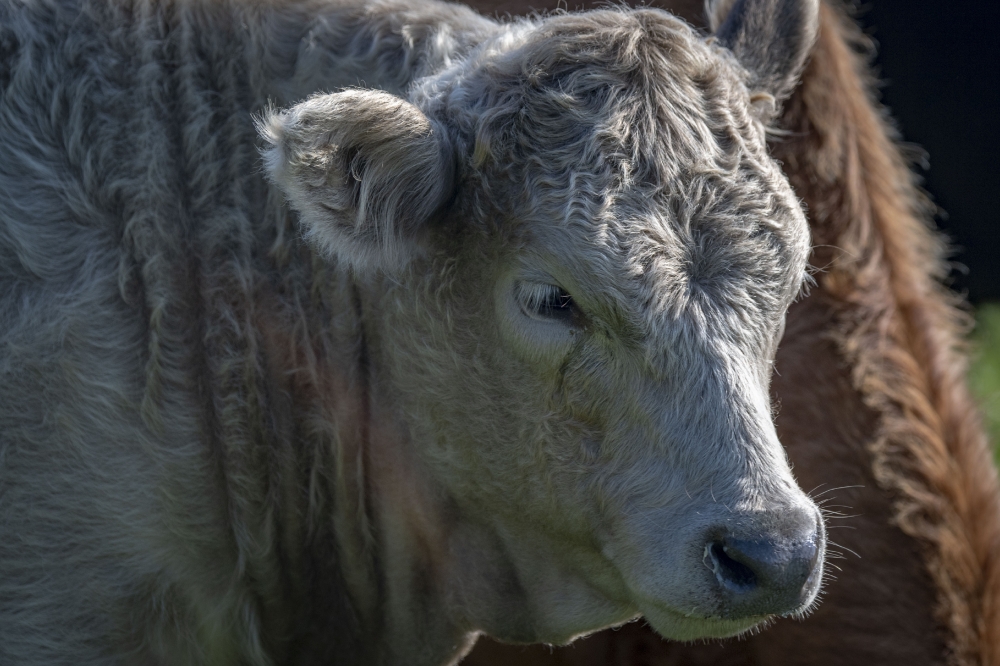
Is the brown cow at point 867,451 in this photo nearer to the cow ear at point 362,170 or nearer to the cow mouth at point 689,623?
the cow mouth at point 689,623

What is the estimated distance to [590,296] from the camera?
8.73 ft

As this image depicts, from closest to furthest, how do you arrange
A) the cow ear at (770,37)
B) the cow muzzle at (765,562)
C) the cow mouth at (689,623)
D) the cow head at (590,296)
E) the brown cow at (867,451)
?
the cow muzzle at (765,562)
the cow head at (590,296)
the cow mouth at (689,623)
the cow ear at (770,37)
the brown cow at (867,451)

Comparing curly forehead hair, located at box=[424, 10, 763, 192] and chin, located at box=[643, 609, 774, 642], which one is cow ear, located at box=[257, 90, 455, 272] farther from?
chin, located at box=[643, 609, 774, 642]

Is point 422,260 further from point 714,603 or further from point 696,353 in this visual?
point 714,603

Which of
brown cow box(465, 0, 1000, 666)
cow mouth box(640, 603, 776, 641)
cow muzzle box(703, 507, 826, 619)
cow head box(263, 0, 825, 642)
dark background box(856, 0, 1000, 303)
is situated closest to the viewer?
cow muzzle box(703, 507, 826, 619)

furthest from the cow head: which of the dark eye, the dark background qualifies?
the dark background

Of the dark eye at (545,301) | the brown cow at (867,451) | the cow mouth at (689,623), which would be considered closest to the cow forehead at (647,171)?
the dark eye at (545,301)

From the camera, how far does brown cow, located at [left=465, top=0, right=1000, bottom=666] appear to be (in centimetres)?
389

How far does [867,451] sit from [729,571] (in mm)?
1651

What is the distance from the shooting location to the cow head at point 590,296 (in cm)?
261

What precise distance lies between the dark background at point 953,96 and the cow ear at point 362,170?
6.85 metres

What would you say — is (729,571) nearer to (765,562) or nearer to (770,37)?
(765,562)

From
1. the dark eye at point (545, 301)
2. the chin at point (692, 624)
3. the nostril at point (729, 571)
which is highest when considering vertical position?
the dark eye at point (545, 301)

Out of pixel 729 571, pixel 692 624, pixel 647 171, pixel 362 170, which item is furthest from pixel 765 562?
pixel 362 170
